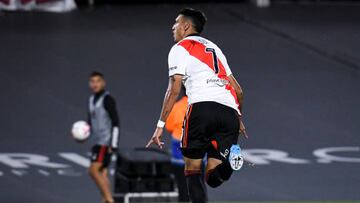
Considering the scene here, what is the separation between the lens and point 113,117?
16.2 m

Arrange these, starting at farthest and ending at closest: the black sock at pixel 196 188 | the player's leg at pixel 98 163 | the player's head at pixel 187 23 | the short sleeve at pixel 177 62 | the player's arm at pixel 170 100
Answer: the player's leg at pixel 98 163 → the player's head at pixel 187 23 → the black sock at pixel 196 188 → the short sleeve at pixel 177 62 → the player's arm at pixel 170 100

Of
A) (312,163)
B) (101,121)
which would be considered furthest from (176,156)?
(312,163)

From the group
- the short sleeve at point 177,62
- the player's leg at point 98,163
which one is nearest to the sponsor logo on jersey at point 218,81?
the short sleeve at point 177,62

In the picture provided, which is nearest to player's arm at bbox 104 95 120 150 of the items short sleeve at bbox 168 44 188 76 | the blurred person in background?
the blurred person in background

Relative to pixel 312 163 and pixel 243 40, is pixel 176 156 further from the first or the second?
pixel 243 40

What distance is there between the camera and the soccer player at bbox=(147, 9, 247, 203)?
1082cm

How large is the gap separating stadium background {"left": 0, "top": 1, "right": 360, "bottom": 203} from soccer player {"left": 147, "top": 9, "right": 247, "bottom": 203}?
667cm

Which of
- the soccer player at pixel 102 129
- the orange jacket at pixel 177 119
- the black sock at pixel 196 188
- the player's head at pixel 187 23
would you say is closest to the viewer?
the black sock at pixel 196 188

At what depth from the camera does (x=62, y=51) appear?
23.2 metres

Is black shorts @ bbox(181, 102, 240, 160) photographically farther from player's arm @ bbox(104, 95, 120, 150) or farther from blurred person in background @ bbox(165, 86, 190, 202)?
player's arm @ bbox(104, 95, 120, 150)

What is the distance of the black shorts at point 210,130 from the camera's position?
10.9 m

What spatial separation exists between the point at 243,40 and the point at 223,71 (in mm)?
13028

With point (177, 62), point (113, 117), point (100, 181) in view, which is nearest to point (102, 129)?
point (113, 117)

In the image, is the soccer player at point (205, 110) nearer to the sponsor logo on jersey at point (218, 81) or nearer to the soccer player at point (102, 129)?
the sponsor logo on jersey at point (218, 81)
